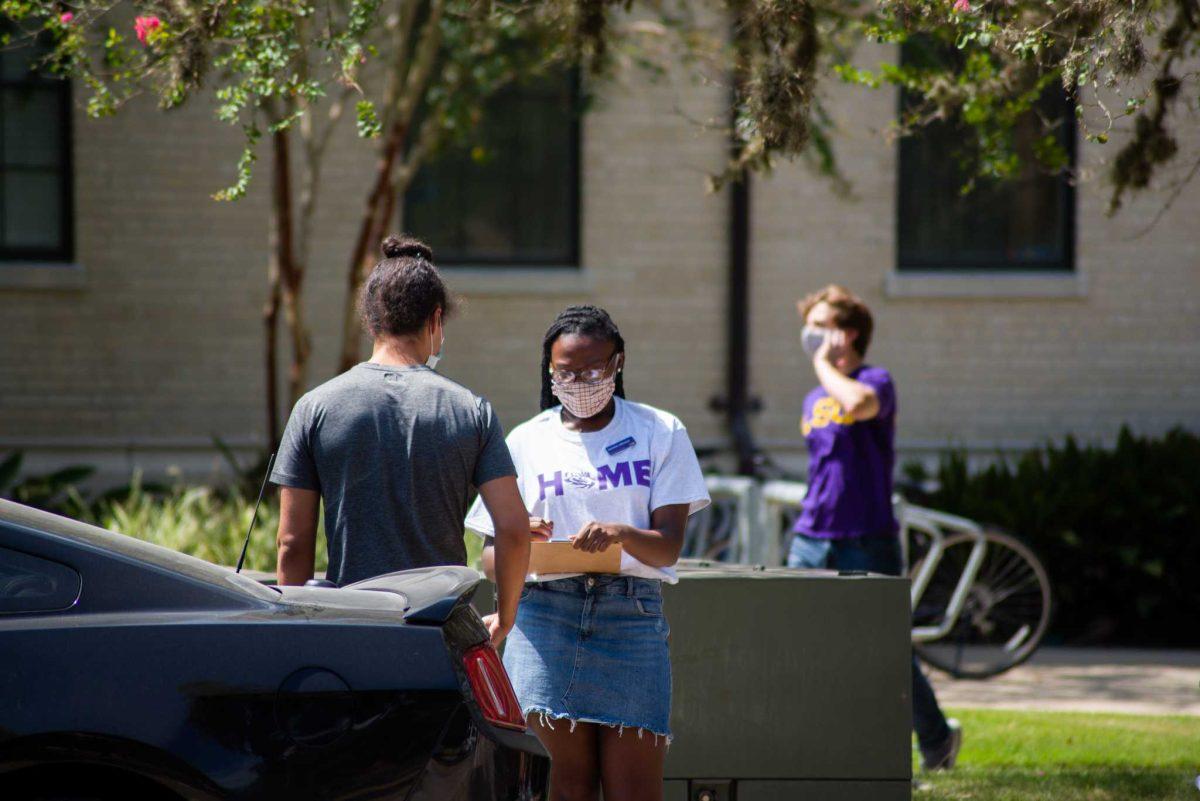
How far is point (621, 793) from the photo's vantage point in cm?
379

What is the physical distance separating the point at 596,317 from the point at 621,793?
1.29 m

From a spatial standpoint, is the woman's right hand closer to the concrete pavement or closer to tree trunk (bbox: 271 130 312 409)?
the concrete pavement

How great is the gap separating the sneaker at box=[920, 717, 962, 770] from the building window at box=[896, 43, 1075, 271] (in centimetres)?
527

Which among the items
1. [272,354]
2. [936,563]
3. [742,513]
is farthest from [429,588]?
[272,354]

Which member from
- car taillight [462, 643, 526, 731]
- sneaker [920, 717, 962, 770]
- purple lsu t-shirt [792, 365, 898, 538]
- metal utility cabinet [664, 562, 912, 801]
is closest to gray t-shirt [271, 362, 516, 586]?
car taillight [462, 643, 526, 731]

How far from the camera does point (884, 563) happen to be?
581 centimetres

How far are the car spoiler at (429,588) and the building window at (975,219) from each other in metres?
7.63

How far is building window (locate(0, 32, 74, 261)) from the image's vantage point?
10.1m

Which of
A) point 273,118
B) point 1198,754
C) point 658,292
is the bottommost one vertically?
point 1198,754

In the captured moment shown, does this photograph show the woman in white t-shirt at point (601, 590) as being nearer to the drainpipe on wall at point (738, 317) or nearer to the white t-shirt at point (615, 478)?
the white t-shirt at point (615, 478)

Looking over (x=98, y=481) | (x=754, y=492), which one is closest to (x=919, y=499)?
(x=754, y=492)

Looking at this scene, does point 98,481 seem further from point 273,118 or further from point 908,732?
point 908,732

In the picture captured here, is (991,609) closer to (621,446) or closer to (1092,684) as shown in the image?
(1092,684)

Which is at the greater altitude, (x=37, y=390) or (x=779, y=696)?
(x=37, y=390)
